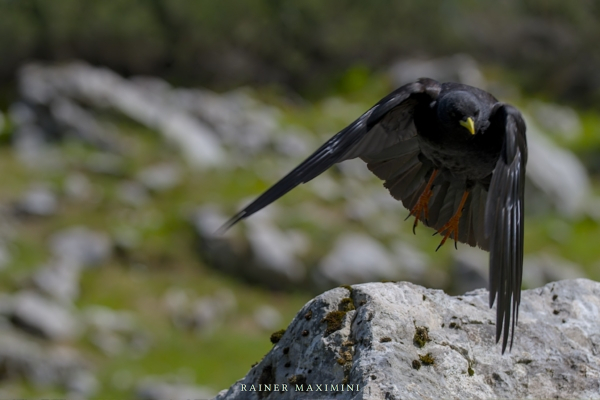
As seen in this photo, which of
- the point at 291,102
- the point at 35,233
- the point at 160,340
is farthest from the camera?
the point at 291,102

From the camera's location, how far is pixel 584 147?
21.3m

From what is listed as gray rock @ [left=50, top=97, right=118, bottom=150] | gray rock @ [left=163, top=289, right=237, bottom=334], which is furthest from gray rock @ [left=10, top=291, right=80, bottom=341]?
gray rock @ [left=50, top=97, right=118, bottom=150]

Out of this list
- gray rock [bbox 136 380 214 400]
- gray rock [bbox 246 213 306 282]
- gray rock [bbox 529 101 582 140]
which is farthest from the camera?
gray rock [bbox 529 101 582 140]

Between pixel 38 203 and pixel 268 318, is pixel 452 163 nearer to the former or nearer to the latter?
pixel 268 318

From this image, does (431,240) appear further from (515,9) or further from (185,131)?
(515,9)

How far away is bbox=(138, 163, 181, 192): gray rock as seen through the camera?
50.2 ft

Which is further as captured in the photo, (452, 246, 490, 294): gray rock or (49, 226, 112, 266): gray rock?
(452, 246, 490, 294): gray rock

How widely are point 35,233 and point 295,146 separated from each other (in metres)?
7.22

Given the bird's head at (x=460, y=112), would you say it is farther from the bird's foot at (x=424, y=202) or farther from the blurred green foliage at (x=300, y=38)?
the blurred green foliage at (x=300, y=38)

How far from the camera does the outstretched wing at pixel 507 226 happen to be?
3.52 m

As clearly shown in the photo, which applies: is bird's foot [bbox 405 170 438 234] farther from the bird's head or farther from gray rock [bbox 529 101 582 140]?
gray rock [bbox 529 101 582 140]

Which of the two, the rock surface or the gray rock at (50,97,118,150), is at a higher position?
the gray rock at (50,97,118,150)

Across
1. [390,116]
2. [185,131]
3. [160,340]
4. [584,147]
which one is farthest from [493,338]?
[584,147]

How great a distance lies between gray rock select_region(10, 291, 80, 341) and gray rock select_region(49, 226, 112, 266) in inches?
66.8
